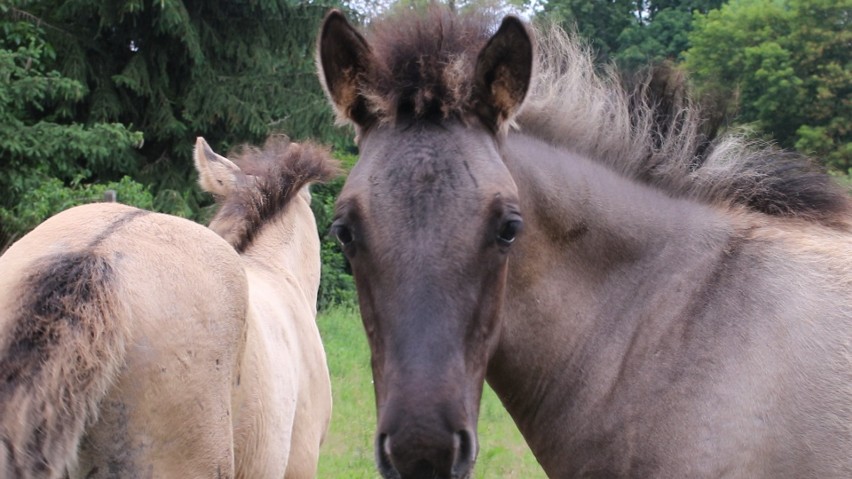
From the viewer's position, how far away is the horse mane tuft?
2.81 meters

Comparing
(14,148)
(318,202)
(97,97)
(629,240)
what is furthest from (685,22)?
(629,240)

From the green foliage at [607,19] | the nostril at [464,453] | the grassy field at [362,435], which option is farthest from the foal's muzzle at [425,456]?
the green foliage at [607,19]

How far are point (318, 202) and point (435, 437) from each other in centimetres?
1228

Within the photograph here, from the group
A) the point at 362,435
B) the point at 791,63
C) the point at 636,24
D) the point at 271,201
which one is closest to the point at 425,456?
the point at 271,201

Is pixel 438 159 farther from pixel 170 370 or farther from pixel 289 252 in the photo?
pixel 289 252

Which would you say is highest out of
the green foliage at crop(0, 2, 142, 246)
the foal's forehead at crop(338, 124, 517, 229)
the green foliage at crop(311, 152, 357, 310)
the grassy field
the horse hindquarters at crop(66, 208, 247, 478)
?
the foal's forehead at crop(338, 124, 517, 229)

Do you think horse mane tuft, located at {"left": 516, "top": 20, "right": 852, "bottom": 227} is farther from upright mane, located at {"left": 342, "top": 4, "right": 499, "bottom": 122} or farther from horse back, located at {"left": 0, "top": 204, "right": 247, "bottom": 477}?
horse back, located at {"left": 0, "top": 204, "right": 247, "bottom": 477}

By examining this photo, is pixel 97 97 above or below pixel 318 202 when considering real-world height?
above

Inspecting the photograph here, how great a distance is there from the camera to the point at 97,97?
13414 mm

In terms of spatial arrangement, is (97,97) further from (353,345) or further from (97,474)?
(97,474)

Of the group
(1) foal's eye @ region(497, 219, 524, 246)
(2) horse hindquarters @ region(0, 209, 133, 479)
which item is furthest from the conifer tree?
(1) foal's eye @ region(497, 219, 524, 246)

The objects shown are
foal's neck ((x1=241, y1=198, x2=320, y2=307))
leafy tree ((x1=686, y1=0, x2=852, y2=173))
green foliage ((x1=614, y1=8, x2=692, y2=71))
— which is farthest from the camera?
green foliage ((x1=614, y1=8, x2=692, y2=71))

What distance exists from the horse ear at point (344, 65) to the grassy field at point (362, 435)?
3.55 meters

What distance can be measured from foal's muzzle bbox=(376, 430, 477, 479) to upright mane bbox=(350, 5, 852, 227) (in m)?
1.10
